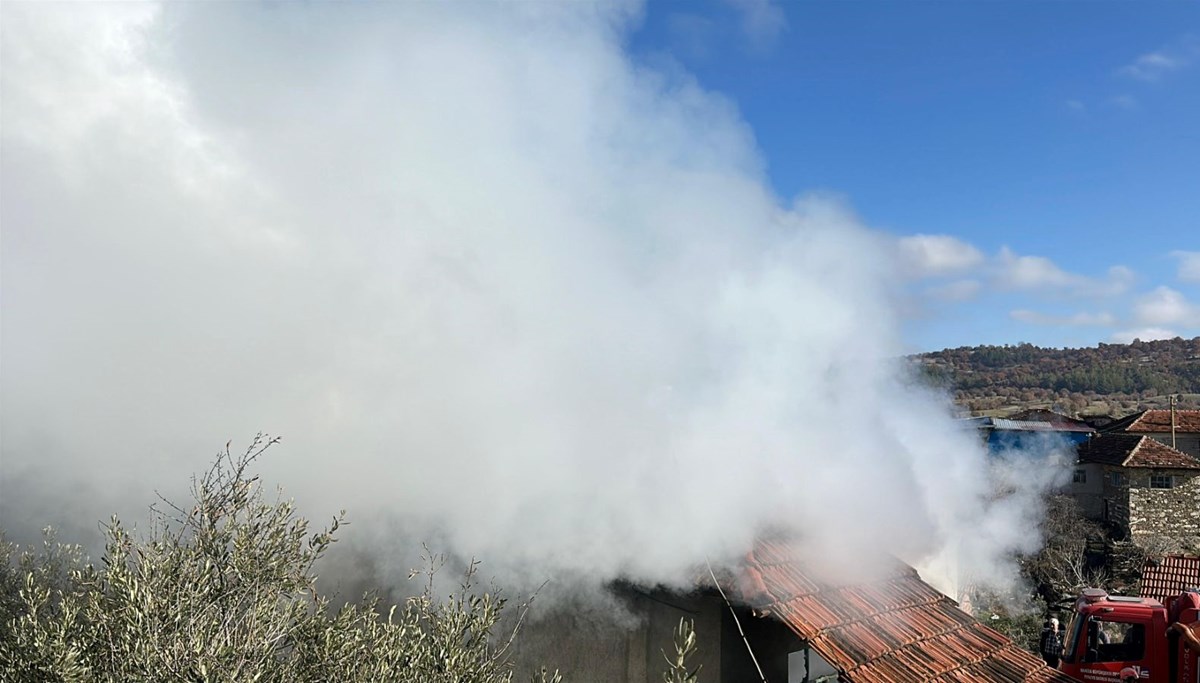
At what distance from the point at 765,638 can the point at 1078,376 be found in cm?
10516

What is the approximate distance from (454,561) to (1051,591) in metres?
26.4

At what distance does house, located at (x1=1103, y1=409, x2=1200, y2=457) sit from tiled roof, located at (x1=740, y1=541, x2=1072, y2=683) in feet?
144

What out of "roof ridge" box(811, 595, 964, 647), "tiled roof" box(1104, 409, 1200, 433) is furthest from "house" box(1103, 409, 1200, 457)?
"roof ridge" box(811, 595, 964, 647)

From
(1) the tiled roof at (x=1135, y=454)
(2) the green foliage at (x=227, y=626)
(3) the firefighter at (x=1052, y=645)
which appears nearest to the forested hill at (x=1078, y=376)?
(1) the tiled roof at (x=1135, y=454)

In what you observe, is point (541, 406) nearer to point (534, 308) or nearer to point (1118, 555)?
point (534, 308)

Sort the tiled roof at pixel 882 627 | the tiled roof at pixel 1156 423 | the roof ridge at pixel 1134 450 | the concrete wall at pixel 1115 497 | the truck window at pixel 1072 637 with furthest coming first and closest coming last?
the tiled roof at pixel 1156 423 < the roof ridge at pixel 1134 450 < the concrete wall at pixel 1115 497 < the truck window at pixel 1072 637 < the tiled roof at pixel 882 627

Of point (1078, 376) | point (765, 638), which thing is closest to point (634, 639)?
point (765, 638)

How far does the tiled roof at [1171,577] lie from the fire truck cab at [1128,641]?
15.5 meters

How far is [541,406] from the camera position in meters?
7.07

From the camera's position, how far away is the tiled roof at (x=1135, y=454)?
3331 cm

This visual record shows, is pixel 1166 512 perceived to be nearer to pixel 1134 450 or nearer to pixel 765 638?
pixel 1134 450

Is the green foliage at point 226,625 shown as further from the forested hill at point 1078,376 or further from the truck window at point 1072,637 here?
the forested hill at point 1078,376

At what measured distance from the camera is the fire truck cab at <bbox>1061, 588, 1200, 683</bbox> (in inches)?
403

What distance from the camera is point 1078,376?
9656 centimetres
